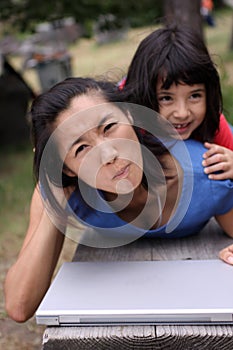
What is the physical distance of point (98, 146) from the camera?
65.6 inches

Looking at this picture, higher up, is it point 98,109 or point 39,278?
point 98,109

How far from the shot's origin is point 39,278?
1.94 m

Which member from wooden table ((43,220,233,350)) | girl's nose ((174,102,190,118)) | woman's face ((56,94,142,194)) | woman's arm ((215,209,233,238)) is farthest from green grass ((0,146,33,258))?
wooden table ((43,220,233,350))

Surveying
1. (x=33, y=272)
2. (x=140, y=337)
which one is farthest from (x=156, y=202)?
(x=140, y=337)

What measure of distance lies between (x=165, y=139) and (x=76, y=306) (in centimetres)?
82

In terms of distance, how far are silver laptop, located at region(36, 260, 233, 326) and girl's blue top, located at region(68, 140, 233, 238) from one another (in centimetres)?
20

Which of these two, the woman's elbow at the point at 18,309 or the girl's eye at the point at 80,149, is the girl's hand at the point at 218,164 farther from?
the woman's elbow at the point at 18,309

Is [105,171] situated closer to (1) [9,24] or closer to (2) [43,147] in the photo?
(2) [43,147]

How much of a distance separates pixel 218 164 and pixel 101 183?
0.44 metres

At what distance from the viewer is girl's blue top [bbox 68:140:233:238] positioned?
6.31 ft

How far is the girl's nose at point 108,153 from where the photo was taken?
64.3 inches

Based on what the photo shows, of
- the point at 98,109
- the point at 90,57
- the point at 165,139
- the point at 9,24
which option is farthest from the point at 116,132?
the point at 90,57

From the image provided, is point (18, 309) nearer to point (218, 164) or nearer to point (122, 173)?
point (122, 173)

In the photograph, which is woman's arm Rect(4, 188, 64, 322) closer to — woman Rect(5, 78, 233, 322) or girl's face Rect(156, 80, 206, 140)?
woman Rect(5, 78, 233, 322)
